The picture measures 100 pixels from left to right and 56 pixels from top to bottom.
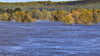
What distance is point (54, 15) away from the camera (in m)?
43.7

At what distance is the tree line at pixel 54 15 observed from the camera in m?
40.7

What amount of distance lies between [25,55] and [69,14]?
29.0 metres

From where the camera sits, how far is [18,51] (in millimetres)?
14562

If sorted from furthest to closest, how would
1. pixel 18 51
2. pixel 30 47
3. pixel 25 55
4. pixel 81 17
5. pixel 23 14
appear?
1. pixel 23 14
2. pixel 81 17
3. pixel 30 47
4. pixel 18 51
5. pixel 25 55

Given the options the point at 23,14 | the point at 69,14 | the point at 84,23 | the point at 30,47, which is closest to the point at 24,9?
the point at 23,14

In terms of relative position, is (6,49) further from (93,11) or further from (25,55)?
(93,11)

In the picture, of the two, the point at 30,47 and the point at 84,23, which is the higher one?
the point at 30,47

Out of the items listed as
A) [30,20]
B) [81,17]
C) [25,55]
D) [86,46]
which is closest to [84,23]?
[81,17]

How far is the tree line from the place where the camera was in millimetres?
40688

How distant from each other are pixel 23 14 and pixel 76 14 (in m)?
6.71

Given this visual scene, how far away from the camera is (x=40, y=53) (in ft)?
46.0

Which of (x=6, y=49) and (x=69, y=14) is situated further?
(x=69, y=14)

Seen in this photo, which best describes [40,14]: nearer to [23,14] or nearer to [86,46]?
[23,14]

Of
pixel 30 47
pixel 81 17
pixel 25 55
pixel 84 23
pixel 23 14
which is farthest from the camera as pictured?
pixel 23 14
